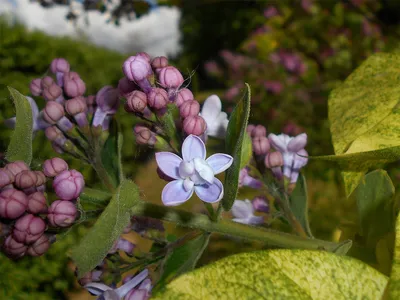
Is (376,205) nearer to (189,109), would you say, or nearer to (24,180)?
(189,109)

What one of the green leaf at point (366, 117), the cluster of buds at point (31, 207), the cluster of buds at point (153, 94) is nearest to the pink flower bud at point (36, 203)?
the cluster of buds at point (31, 207)

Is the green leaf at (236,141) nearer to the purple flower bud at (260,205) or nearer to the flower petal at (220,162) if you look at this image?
the flower petal at (220,162)

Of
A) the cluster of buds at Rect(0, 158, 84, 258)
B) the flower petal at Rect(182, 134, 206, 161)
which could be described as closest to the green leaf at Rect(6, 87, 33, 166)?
the cluster of buds at Rect(0, 158, 84, 258)

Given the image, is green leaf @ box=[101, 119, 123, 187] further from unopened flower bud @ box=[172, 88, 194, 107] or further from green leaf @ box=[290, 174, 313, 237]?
green leaf @ box=[290, 174, 313, 237]

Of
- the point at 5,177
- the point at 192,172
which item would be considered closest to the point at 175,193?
the point at 192,172

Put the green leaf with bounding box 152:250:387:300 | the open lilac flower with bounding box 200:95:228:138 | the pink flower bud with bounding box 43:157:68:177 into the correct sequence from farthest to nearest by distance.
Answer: the open lilac flower with bounding box 200:95:228:138, the pink flower bud with bounding box 43:157:68:177, the green leaf with bounding box 152:250:387:300

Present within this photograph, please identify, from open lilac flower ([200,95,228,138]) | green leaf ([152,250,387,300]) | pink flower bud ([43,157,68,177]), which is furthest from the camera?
open lilac flower ([200,95,228,138])

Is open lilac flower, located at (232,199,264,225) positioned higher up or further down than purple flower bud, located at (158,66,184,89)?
further down
